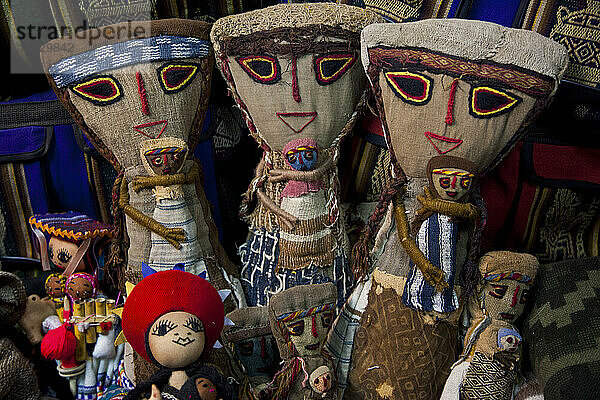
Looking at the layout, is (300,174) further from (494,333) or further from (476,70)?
(494,333)

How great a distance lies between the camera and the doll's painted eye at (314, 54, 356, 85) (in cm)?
181

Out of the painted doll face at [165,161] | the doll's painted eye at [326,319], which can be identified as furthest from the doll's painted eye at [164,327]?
the painted doll face at [165,161]

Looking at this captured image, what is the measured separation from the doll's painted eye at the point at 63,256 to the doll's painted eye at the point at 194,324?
76 cm

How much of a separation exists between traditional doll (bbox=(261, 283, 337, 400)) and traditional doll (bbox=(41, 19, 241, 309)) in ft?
1.22

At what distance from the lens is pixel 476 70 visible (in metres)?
1.59

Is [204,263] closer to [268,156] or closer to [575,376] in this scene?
[268,156]

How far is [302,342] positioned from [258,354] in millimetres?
281

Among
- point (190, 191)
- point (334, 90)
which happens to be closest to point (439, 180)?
point (334, 90)

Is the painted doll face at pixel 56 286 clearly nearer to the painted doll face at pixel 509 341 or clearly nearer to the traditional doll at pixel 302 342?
the traditional doll at pixel 302 342

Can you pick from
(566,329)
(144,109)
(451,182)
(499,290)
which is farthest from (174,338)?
(566,329)

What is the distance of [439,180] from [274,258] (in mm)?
620

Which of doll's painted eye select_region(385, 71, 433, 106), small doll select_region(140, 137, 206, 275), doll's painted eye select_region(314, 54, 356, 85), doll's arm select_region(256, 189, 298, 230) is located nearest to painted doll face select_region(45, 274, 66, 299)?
small doll select_region(140, 137, 206, 275)

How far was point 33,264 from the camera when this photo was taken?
2.31 metres

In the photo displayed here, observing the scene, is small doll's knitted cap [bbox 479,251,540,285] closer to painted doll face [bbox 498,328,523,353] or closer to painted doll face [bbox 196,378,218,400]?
painted doll face [bbox 498,328,523,353]
